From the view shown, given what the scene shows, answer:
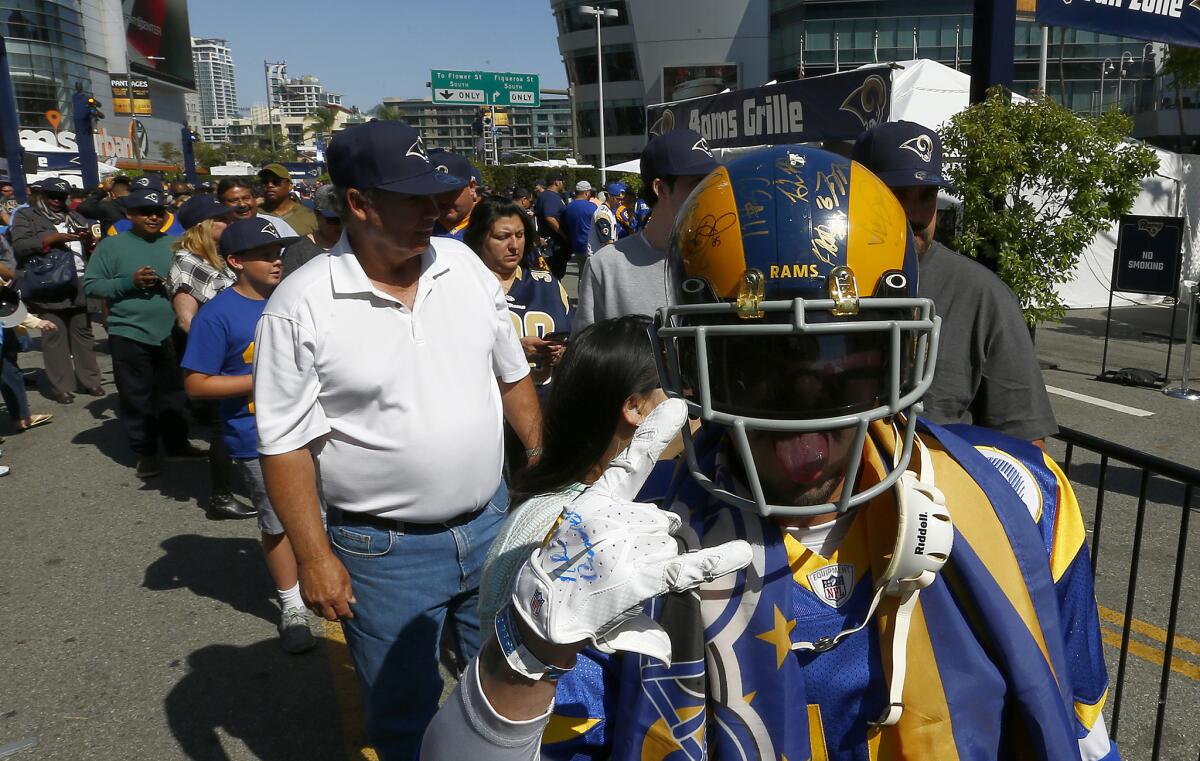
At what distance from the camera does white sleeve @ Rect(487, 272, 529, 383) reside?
9.27ft

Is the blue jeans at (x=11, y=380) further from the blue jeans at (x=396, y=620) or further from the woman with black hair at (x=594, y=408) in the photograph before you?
the woman with black hair at (x=594, y=408)

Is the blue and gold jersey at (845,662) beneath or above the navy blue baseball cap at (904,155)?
beneath

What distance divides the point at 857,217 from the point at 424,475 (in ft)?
5.46

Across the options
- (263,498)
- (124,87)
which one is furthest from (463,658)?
(124,87)

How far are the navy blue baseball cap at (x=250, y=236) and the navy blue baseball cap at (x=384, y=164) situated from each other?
2.09 metres

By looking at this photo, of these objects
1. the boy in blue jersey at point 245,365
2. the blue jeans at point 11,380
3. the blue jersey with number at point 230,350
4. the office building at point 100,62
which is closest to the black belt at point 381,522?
the boy in blue jersey at point 245,365

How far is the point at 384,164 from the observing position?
247cm

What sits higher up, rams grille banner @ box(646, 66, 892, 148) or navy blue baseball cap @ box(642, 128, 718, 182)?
rams grille banner @ box(646, 66, 892, 148)

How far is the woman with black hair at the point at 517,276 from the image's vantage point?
4.40m


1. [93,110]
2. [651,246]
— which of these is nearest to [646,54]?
[93,110]

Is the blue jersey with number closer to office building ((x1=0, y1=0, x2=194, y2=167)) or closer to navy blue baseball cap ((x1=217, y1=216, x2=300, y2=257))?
navy blue baseball cap ((x1=217, y1=216, x2=300, y2=257))

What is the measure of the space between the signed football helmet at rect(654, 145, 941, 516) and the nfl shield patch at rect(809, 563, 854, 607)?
0.45ft

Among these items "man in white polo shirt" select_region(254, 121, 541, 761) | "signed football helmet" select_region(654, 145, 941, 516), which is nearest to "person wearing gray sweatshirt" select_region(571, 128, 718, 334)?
"man in white polo shirt" select_region(254, 121, 541, 761)

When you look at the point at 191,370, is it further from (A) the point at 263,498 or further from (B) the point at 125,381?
(B) the point at 125,381
